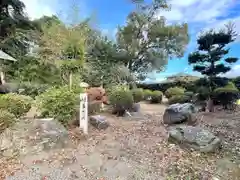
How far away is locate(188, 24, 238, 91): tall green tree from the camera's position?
31.6 ft

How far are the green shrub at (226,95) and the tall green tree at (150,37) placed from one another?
33.2 ft

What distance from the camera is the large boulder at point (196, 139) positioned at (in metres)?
5.11

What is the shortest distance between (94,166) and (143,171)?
86 centimetres

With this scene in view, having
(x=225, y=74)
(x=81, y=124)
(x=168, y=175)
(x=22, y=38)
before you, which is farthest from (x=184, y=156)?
(x=22, y=38)

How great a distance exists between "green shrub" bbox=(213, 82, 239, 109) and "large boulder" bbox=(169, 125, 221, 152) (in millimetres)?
4355

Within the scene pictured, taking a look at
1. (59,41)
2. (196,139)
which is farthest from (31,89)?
(196,139)

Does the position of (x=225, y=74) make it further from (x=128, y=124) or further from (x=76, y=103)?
(x=76, y=103)

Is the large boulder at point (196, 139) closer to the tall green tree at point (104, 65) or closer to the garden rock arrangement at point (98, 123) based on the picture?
the garden rock arrangement at point (98, 123)

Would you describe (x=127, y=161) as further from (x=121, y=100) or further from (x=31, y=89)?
(x=31, y=89)

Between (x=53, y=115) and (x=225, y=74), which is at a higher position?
(x=225, y=74)

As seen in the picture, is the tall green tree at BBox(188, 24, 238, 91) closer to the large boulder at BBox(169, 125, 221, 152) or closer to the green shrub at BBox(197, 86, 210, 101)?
the green shrub at BBox(197, 86, 210, 101)

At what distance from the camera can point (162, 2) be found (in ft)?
63.1

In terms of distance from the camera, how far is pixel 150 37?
63.3ft

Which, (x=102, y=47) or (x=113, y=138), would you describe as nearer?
(x=113, y=138)
